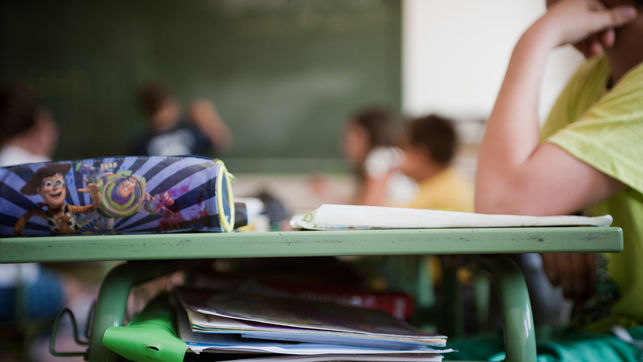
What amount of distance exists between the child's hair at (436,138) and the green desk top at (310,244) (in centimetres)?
186

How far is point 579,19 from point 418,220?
48 centimetres

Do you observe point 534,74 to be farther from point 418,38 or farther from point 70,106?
point 70,106

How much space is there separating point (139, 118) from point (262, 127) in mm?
990

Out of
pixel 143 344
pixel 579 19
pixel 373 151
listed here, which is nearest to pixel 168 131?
pixel 373 151

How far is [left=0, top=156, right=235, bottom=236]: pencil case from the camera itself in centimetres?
52

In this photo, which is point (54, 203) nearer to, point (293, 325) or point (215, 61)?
point (293, 325)

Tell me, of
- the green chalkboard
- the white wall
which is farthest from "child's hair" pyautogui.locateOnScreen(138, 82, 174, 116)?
the white wall

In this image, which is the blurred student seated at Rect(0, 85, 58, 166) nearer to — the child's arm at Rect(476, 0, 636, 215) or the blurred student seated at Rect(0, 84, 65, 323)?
the blurred student seated at Rect(0, 84, 65, 323)

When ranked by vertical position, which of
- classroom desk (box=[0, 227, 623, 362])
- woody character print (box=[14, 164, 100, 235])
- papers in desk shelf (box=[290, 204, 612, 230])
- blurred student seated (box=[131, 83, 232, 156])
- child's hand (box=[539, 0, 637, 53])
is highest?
blurred student seated (box=[131, 83, 232, 156])

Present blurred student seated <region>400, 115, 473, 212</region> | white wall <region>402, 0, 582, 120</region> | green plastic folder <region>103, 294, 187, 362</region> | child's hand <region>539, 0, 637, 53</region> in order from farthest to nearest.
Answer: white wall <region>402, 0, 582, 120</region>, blurred student seated <region>400, 115, 473, 212</region>, child's hand <region>539, 0, 637, 53</region>, green plastic folder <region>103, 294, 187, 362</region>

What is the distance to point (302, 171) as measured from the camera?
4129 mm

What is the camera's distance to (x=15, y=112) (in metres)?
2.32

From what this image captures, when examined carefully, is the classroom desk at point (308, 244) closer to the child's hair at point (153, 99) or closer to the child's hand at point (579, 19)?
the child's hand at point (579, 19)

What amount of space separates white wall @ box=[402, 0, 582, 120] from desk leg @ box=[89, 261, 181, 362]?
377cm
